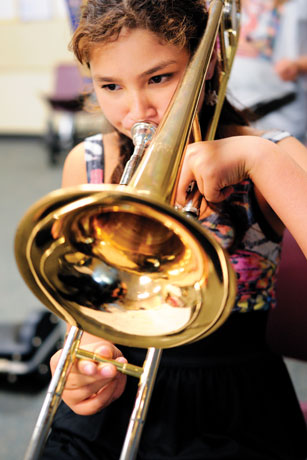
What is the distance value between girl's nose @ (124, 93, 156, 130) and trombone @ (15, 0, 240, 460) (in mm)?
77

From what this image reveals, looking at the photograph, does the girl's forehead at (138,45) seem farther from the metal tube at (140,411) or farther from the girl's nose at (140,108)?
the metal tube at (140,411)

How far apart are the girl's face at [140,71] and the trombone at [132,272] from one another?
0.08m

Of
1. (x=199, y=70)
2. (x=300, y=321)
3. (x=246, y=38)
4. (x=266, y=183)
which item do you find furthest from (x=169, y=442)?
(x=246, y=38)

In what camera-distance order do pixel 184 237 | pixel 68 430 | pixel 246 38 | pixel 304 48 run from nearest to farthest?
pixel 184 237 < pixel 68 430 < pixel 246 38 < pixel 304 48

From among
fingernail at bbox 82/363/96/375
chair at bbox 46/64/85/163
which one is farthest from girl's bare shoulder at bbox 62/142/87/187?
chair at bbox 46/64/85/163

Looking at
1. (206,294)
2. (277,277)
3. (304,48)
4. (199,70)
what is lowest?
(277,277)

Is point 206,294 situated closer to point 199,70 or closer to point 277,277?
point 199,70

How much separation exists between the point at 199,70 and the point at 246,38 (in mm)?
975

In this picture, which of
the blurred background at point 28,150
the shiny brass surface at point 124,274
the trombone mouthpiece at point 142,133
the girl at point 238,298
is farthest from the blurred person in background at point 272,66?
the shiny brass surface at point 124,274

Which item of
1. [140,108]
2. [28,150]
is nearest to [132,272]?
[140,108]

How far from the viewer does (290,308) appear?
34.5 inches

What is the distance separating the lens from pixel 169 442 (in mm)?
738

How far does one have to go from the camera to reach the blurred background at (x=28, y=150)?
57.9 inches

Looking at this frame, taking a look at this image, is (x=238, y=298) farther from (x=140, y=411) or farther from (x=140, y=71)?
(x=140, y=71)
